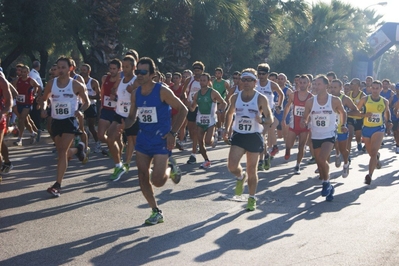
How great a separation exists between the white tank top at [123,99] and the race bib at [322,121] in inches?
118

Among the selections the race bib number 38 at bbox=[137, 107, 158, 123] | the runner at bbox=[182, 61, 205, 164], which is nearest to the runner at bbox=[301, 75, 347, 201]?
the race bib number 38 at bbox=[137, 107, 158, 123]

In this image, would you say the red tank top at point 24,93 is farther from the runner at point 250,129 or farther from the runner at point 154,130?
the runner at point 154,130

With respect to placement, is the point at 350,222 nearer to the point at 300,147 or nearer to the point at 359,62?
the point at 300,147

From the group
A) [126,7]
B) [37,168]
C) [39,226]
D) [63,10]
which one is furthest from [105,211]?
[126,7]

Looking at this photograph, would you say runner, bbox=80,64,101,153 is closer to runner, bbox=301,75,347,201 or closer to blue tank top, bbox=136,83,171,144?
runner, bbox=301,75,347,201

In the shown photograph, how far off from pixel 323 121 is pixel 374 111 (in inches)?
108

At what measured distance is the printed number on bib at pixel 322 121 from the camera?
30.1ft

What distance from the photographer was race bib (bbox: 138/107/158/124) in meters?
6.88

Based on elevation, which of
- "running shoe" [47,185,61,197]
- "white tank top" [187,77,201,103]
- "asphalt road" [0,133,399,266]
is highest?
"white tank top" [187,77,201,103]

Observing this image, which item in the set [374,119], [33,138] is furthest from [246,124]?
[33,138]

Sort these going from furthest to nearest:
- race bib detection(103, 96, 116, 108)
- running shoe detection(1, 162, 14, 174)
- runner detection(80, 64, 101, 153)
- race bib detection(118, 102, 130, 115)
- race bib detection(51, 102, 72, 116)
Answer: runner detection(80, 64, 101, 153)
race bib detection(103, 96, 116, 108)
running shoe detection(1, 162, 14, 174)
race bib detection(118, 102, 130, 115)
race bib detection(51, 102, 72, 116)

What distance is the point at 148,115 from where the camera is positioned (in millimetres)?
6902

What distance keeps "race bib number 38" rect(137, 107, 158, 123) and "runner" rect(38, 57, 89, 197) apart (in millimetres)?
1808

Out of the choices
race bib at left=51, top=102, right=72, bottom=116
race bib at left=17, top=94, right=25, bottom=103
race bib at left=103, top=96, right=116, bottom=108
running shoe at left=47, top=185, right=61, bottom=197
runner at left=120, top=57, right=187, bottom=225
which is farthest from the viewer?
race bib at left=17, top=94, right=25, bottom=103
